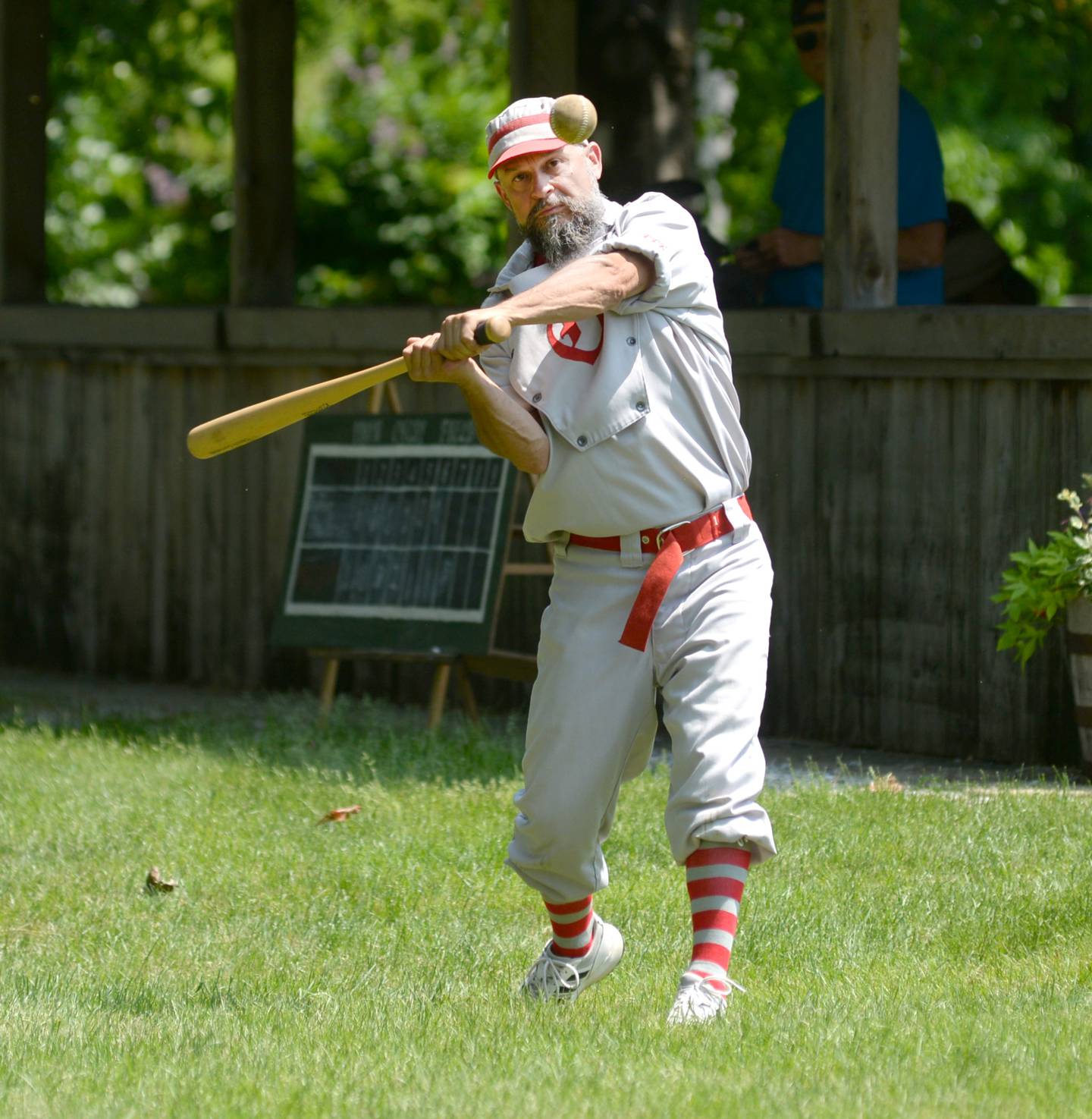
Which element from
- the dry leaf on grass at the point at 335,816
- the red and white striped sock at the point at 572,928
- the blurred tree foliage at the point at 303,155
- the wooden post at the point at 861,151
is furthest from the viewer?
the blurred tree foliage at the point at 303,155

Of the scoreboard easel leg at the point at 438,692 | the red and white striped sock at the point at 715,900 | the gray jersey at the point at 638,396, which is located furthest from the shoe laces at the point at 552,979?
the scoreboard easel leg at the point at 438,692

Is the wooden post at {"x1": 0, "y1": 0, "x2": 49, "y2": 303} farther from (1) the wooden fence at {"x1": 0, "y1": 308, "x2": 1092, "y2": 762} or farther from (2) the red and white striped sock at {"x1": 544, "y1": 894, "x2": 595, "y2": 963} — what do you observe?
(2) the red and white striped sock at {"x1": 544, "y1": 894, "x2": 595, "y2": 963}

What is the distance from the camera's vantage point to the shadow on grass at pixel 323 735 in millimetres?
6738

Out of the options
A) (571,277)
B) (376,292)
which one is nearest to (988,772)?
(571,277)

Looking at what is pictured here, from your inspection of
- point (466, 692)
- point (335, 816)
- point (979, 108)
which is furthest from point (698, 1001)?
point (979, 108)

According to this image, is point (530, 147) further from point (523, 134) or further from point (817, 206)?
point (817, 206)

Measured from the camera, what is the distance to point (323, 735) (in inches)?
291

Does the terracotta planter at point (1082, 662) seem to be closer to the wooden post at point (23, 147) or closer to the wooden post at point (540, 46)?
the wooden post at point (540, 46)

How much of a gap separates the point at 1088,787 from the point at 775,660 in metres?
1.60

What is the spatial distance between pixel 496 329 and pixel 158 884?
2.31 meters

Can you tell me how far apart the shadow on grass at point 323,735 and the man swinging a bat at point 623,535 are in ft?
7.61

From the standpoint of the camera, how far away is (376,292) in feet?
52.0

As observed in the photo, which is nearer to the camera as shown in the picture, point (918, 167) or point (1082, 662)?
point (1082, 662)

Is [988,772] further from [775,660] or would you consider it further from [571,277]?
[571,277]
